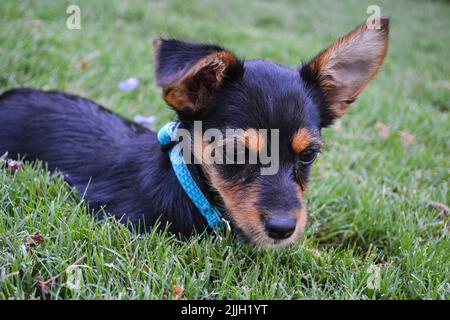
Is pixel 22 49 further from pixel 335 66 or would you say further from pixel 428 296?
pixel 428 296

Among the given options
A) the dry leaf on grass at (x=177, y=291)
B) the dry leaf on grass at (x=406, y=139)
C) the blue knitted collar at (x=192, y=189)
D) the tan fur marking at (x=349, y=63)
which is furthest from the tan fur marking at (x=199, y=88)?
the dry leaf on grass at (x=406, y=139)

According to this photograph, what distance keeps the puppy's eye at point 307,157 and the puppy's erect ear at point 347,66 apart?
372 mm

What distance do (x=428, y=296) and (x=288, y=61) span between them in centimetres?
514

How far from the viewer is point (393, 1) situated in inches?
664

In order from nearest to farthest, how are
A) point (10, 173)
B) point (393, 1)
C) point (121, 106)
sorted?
point (10, 173)
point (121, 106)
point (393, 1)

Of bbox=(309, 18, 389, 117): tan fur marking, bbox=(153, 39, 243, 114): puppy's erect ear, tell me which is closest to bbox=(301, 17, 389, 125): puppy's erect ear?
bbox=(309, 18, 389, 117): tan fur marking

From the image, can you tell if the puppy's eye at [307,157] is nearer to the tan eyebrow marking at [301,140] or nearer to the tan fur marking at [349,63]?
the tan eyebrow marking at [301,140]

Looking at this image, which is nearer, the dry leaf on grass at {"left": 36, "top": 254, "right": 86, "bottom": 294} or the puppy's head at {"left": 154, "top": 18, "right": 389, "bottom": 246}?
the dry leaf on grass at {"left": 36, "top": 254, "right": 86, "bottom": 294}

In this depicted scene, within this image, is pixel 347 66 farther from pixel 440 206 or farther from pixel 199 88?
pixel 440 206

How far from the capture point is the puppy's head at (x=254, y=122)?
250 cm

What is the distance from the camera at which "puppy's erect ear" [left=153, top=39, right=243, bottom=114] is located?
2340 mm

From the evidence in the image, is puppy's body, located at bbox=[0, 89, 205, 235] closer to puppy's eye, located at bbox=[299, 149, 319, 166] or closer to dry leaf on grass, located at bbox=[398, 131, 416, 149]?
puppy's eye, located at bbox=[299, 149, 319, 166]

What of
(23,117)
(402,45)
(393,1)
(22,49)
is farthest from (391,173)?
(393,1)

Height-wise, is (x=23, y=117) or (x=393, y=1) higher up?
(x=393, y=1)
